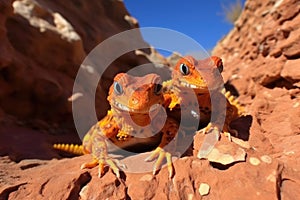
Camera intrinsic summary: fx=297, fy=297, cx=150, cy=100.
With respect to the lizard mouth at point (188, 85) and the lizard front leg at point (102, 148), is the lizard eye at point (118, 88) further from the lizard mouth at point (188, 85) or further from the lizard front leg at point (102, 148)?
the lizard mouth at point (188, 85)

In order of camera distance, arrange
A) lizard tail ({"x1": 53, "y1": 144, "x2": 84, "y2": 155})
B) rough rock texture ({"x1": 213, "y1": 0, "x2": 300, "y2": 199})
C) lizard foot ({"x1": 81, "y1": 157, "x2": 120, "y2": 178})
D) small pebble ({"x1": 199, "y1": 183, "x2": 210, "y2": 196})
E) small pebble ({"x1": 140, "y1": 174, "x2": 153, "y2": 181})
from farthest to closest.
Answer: lizard tail ({"x1": 53, "y1": 144, "x2": 84, "y2": 155}) → rough rock texture ({"x1": 213, "y1": 0, "x2": 300, "y2": 199}) → lizard foot ({"x1": 81, "y1": 157, "x2": 120, "y2": 178}) → small pebble ({"x1": 140, "y1": 174, "x2": 153, "y2": 181}) → small pebble ({"x1": 199, "y1": 183, "x2": 210, "y2": 196})

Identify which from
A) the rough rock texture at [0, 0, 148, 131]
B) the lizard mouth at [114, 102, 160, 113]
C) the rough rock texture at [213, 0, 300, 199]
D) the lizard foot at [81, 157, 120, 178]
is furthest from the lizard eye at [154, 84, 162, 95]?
the rough rock texture at [0, 0, 148, 131]

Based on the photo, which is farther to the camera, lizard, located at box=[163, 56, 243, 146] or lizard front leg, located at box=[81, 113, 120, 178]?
lizard, located at box=[163, 56, 243, 146]

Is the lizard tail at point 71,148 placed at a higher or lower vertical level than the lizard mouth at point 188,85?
lower

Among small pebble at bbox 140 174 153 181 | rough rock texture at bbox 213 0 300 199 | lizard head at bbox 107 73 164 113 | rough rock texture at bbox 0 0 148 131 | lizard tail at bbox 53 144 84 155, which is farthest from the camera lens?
rough rock texture at bbox 0 0 148 131

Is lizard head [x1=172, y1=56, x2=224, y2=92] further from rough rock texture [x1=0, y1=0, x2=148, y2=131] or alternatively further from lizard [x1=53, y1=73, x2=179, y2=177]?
rough rock texture [x1=0, y1=0, x2=148, y2=131]

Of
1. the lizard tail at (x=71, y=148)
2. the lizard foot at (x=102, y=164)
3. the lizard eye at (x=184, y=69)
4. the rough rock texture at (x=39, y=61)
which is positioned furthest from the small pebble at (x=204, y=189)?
the rough rock texture at (x=39, y=61)

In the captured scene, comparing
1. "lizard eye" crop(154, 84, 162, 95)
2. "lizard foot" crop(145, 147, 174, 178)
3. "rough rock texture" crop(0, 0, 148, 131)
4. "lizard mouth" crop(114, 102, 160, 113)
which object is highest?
"rough rock texture" crop(0, 0, 148, 131)
